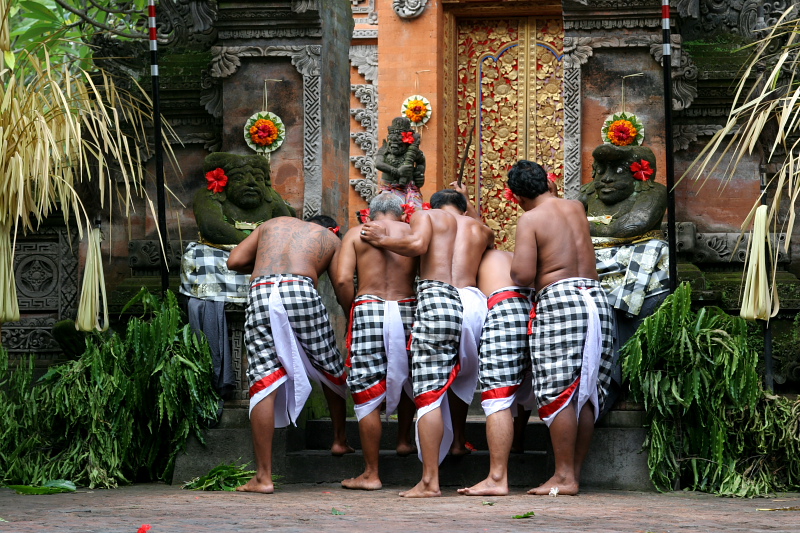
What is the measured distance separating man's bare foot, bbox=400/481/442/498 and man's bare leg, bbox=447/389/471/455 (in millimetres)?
682

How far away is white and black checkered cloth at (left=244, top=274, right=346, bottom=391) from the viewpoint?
8.16 metres

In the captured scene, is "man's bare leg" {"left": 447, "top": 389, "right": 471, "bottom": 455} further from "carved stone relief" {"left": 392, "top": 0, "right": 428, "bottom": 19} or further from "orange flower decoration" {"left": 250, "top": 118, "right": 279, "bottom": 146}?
"carved stone relief" {"left": 392, "top": 0, "right": 428, "bottom": 19}

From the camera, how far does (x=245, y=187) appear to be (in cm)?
939

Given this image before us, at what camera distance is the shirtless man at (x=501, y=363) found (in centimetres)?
768

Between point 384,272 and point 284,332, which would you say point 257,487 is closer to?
point 284,332

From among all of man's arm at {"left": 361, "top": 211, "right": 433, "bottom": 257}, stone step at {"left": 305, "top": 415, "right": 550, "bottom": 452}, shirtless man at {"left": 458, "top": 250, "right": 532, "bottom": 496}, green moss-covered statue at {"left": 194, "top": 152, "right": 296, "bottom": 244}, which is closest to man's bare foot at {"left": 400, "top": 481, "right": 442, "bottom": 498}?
shirtless man at {"left": 458, "top": 250, "right": 532, "bottom": 496}

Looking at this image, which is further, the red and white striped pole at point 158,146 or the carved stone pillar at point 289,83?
the carved stone pillar at point 289,83

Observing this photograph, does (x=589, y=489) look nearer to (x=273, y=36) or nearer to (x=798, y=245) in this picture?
(x=798, y=245)

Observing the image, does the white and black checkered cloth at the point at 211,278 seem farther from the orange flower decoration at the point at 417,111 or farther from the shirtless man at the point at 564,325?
the orange flower decoration at the point at 417,111

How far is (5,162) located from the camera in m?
8.66

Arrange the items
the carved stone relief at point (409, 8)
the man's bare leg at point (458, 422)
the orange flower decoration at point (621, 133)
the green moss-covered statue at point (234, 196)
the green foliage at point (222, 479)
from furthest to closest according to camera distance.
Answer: the carved stone relief at point (409, 8) → the orange flower decoration at point (621, 133) → the green moss-covered statue at point (234, 196) → the man's bare leg at point (458, 422) → the green foliage at point (222, 479)

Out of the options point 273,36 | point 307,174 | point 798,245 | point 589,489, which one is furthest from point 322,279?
point 798,245

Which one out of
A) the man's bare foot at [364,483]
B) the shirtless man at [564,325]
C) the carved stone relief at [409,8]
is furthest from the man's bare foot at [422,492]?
the carved stone relief at [409,8]

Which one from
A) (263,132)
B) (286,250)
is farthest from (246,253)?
(263,132)
